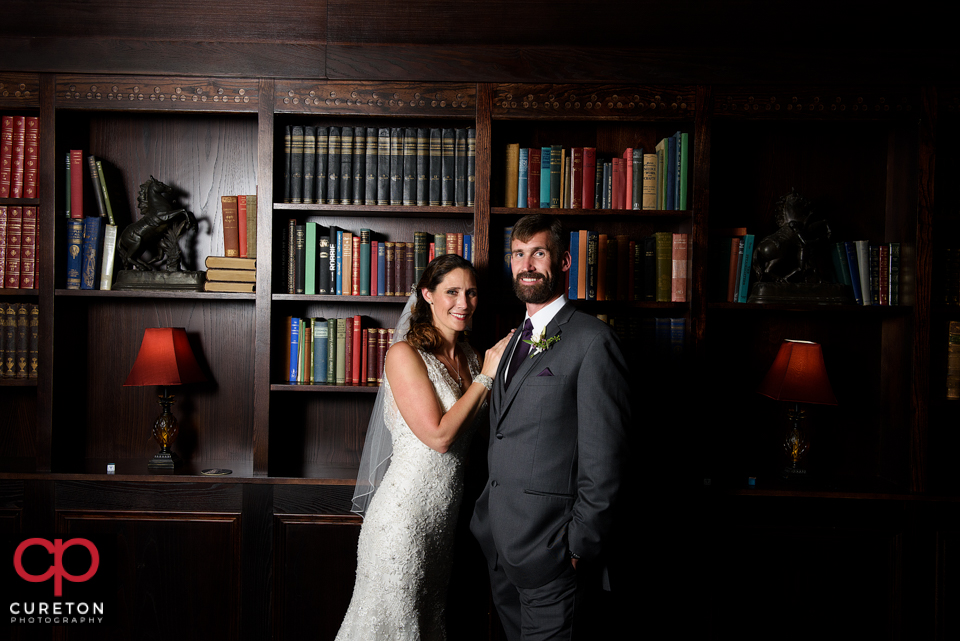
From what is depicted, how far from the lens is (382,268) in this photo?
283 centimetres

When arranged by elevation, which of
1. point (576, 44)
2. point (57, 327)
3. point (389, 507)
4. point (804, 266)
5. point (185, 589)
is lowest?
point (185, 589)

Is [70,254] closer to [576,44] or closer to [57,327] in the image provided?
[57,327]

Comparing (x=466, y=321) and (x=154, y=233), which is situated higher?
(x=154, y=233)

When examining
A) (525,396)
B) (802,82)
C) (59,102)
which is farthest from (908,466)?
(59,102)

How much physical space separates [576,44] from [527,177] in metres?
0.61

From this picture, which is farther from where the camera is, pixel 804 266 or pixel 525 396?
pixel 804 266

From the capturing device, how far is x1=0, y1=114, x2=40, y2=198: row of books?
2.74m

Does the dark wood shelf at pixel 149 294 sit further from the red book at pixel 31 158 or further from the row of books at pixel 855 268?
the row of books at pixel 855 268

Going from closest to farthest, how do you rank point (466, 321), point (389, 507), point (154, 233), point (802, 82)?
point (389, 507)
point (466, 321)
point (802, 82)
point (154, 233)

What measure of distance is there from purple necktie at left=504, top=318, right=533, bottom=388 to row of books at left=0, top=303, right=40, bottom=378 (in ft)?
7.33

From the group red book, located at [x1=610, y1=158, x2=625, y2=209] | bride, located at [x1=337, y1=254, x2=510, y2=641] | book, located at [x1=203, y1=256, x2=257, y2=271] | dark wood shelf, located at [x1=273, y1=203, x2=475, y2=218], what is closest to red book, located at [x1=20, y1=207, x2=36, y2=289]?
book, located at [x1=203, y1=256, x2=257, y2=271]

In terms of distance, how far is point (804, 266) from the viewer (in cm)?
281

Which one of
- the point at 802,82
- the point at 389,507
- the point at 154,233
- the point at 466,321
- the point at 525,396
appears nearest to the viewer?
the point at 525,396

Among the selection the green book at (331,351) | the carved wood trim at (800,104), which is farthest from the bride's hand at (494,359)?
the carved wood trim at (800,104)
